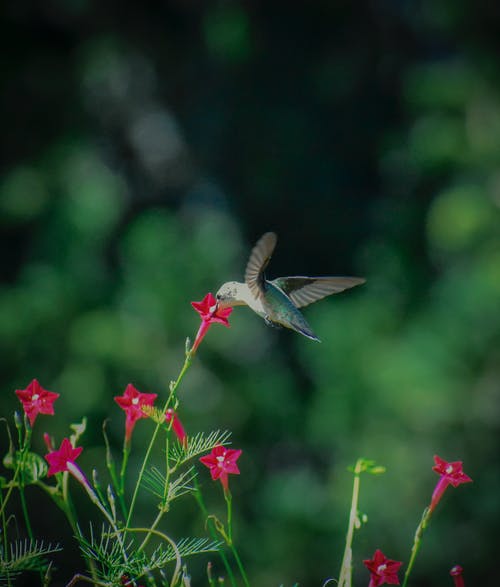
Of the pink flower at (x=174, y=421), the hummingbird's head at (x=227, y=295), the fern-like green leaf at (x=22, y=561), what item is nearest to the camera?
the fern-like green leaf at (x=22, y=561)

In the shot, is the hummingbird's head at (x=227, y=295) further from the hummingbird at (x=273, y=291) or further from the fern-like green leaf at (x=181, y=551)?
the fern-like green leaf at (x=181, y=551)

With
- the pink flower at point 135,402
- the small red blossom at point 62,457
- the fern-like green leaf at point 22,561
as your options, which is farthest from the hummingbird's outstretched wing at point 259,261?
the fern-like green leaf at point 22,561

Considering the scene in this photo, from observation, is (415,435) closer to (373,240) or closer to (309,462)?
(309,462)

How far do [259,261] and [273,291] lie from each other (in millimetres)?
263

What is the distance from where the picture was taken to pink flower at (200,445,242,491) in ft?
4.58

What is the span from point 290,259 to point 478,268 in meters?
2.55

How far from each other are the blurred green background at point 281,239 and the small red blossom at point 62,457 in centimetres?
519

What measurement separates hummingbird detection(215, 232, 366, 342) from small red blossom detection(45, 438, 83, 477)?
0.39 meters

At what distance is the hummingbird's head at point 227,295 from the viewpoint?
1.66 metres

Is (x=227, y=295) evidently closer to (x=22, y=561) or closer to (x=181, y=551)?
(x=181, y=551)

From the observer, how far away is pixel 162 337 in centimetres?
682

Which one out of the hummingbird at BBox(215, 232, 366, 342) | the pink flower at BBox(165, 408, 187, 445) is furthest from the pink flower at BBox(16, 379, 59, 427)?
the hummingbird at BBox(215, 232, 366, 342)

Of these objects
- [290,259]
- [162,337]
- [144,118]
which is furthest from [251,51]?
[162,337]

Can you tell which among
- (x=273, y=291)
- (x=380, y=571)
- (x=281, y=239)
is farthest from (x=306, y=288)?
(x=281, y=239)
